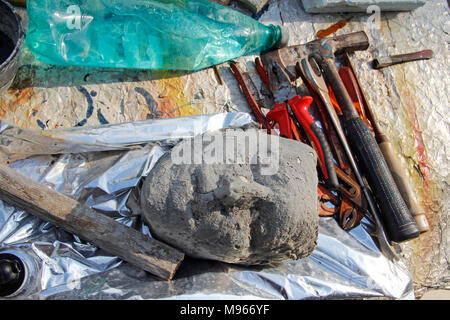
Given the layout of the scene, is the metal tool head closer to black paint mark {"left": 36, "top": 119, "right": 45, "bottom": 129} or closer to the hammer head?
the hammer head

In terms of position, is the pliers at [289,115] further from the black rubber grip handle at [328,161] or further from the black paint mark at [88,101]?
the black paint mark at [88,101]

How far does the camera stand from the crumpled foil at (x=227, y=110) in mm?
1290

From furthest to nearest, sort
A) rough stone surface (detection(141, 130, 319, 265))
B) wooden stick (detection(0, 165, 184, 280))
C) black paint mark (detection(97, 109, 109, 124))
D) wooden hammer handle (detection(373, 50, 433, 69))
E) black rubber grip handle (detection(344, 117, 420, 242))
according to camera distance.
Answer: wooden hammer handle (detection(373, 50, 433, 69))
black paint mark (detection(97, 109, 109, 124))
black rubber grip handle (detection(344, 117, 420, 242))
wooden stick (detection(0, 165, 184, 280))
rough stone surface (detection(141, 130, 319, 265))

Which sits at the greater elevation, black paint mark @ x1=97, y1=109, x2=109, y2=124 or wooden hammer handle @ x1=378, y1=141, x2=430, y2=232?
black paint mark @ x1=97, y1=109, x2=109, y2=124

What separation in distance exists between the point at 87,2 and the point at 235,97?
88cm

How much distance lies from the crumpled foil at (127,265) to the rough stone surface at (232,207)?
182 millimetres

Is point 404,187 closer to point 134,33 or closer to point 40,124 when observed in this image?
point 134,33

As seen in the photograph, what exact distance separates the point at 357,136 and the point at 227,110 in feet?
2.24

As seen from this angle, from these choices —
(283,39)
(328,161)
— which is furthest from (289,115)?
(283,39)

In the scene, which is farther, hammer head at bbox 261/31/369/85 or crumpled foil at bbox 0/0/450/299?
hammer head at bbox 261/31/369/85

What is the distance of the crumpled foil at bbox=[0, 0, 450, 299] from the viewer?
1.29 m

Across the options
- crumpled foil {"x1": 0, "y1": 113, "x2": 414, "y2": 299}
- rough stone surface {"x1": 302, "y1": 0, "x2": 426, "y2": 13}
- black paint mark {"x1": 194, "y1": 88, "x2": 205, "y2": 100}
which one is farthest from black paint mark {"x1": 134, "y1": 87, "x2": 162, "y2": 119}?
rough stone surface {"x1": 302, "y1": 0, "x2": 426, "y2": 13}

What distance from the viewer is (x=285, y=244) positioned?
1169mm

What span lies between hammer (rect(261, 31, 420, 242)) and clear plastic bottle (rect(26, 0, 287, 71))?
0.31 m
